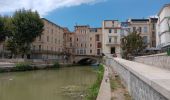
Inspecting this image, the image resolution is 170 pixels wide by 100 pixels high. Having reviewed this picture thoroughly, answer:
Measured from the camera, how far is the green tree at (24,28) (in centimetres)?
6150

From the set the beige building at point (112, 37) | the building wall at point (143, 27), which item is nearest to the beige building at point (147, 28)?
the building wall at point (143, 27)

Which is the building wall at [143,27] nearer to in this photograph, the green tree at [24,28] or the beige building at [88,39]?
the beige building at [88,39]

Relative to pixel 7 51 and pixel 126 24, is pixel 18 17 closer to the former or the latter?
pixel 7 51

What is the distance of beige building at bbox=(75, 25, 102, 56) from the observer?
108000 mm

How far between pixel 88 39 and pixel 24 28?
4884cm

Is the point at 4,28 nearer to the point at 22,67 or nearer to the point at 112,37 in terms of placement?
the point at 22,67

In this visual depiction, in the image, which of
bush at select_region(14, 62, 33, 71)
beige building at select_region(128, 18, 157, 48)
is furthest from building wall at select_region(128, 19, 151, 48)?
bush at select_region(14, 62, 33, 71)

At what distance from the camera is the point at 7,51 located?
73125mm

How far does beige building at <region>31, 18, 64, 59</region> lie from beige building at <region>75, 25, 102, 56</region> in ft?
→ 19.7

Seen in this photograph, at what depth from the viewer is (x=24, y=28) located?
61188mm

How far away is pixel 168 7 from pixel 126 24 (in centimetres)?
3373

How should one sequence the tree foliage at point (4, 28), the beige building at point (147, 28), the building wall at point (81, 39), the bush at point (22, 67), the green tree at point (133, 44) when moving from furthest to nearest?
the building wall at point (81, 39), the beige building at point (147, 28), the tree foliage at point (4, 28), the green tree at point (133, 44), the bush at point (22, 67)

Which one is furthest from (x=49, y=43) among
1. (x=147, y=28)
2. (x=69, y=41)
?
(x=147, y=28)

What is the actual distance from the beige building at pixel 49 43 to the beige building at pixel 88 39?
19.7 ft
